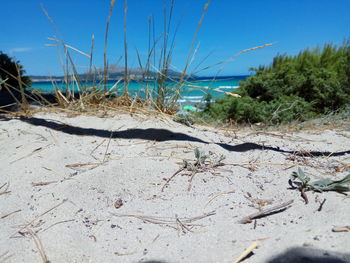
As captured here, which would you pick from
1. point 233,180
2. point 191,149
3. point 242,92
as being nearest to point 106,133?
point 191,149

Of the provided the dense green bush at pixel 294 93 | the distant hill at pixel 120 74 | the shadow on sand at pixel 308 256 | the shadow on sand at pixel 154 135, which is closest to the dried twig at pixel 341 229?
the shadow on sand at pixel 308 256

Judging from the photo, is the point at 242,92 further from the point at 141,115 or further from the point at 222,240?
the point at 222,240

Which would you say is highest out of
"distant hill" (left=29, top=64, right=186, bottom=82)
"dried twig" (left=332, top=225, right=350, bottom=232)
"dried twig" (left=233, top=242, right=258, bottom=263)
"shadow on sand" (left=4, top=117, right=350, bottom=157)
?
"distant hill" (left=29, top=64, right=186, bottom=82)

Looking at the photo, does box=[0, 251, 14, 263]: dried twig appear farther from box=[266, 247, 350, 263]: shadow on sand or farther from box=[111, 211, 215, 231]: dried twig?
box=[266, 247, 350, 263]: shadow on sand

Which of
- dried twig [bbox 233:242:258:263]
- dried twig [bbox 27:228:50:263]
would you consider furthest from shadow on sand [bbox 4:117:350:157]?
dried twig [bbox 233:242:258:263]

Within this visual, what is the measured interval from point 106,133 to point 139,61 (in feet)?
3.29

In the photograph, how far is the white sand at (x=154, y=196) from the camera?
1025 millimetres

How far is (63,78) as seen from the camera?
3180mm

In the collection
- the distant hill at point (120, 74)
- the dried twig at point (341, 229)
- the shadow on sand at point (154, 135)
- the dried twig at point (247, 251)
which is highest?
the distant hill at point (120, 74)

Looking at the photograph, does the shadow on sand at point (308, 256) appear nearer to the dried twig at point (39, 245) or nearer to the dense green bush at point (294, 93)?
the dried twig at point (39, 245)

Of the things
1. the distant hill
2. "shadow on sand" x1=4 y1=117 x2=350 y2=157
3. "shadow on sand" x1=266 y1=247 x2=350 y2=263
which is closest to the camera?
"shadow on sand" x1=266 y1=247 x2=350 y2=263

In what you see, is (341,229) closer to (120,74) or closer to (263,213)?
(263,213)

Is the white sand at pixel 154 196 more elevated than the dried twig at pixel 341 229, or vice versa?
the dried twig at pixel 341 229

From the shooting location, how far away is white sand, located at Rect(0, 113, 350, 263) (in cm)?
103
